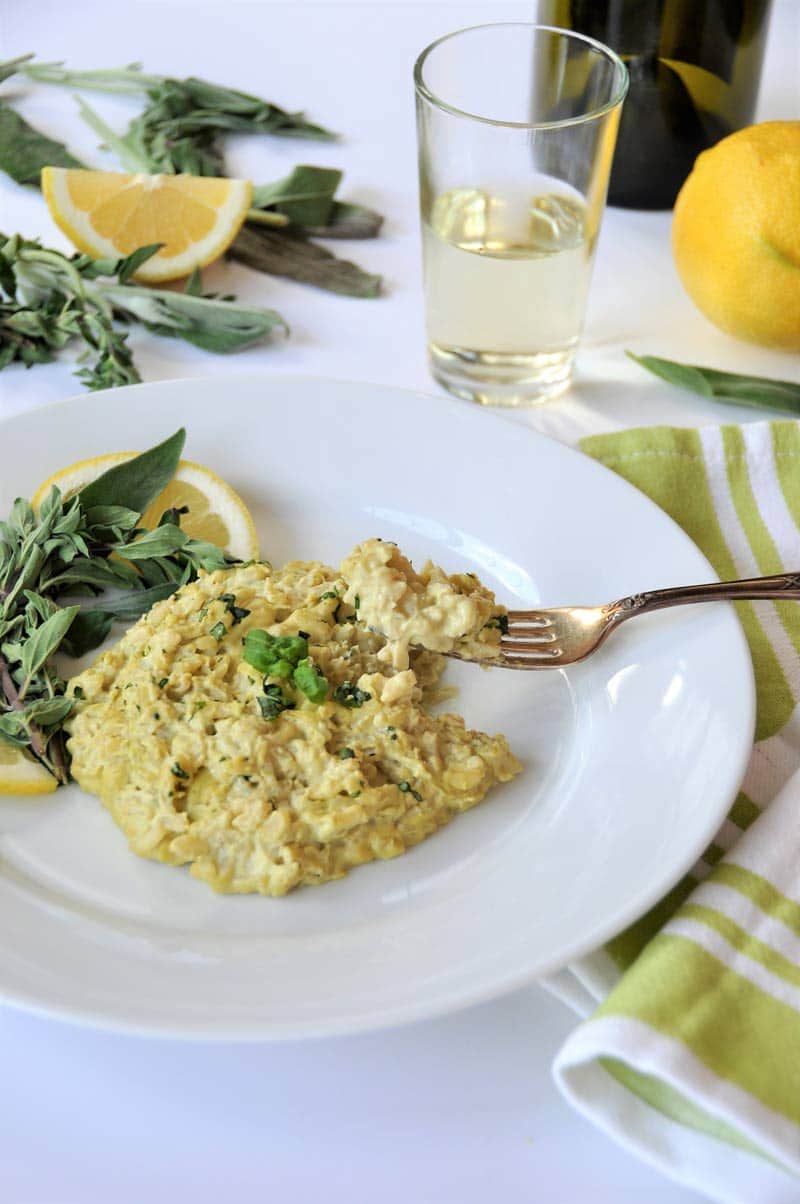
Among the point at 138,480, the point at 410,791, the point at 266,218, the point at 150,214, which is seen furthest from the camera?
the point at 266,218

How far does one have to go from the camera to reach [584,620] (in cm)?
150

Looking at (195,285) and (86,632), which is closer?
(86,632)

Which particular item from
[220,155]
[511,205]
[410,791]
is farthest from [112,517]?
[220,155]

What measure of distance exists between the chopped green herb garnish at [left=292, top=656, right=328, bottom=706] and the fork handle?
0.35m

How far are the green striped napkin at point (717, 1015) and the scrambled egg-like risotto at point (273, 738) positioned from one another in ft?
0.78

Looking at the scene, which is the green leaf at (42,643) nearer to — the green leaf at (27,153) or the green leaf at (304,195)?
the green leaf at (304,195)

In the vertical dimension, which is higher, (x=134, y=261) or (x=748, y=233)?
(x=748, y=233)

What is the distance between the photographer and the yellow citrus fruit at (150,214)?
2.21 m

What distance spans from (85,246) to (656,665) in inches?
50.6

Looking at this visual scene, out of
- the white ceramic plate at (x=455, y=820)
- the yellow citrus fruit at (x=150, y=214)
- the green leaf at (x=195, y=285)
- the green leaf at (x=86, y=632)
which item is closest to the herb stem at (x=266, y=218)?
the yellow citrus fruit at (x=150, y=214)

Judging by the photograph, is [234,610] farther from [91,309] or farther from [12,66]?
[12,66]

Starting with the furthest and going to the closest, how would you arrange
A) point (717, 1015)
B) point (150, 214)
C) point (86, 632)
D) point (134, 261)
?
point (150, 214)
point (134, 261)
point (86, 632)
point (717, 1015)

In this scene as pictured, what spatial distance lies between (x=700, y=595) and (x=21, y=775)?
29.5 inches

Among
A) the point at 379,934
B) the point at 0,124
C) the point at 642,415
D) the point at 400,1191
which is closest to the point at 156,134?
the point at 0,124
